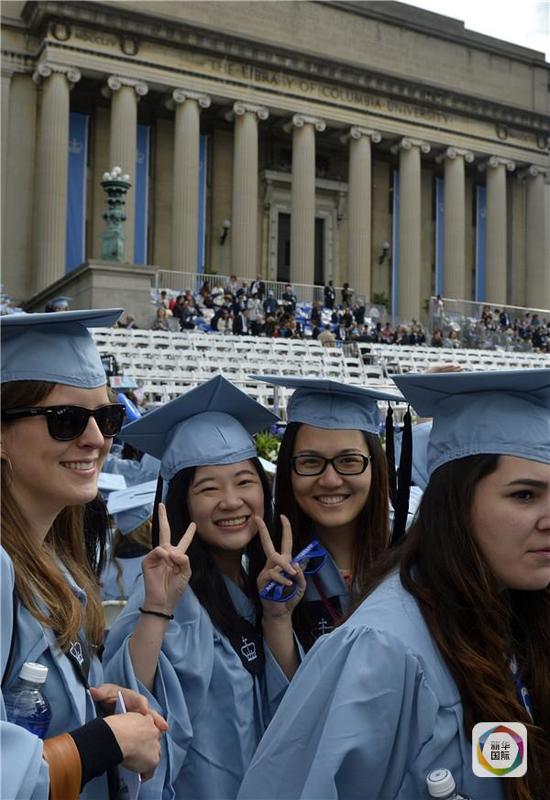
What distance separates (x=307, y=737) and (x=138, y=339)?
18.5m

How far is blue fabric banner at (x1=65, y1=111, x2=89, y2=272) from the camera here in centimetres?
3300

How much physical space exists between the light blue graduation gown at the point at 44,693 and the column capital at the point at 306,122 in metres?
35.5

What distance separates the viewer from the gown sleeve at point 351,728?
1880 millimetres

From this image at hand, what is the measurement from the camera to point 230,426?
353cm

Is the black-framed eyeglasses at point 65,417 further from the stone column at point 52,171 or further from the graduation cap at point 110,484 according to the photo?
the stone column at point 52,171

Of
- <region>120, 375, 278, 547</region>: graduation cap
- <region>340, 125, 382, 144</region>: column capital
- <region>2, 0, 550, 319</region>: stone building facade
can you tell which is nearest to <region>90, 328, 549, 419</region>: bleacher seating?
<region>2, 0, 550, 319</region>: stone building facade

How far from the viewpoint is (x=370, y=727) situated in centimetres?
189

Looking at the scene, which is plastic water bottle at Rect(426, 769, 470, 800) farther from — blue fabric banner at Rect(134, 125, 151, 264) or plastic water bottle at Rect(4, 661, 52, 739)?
blue fabric banner at Rect(134, 125, 151, 264)

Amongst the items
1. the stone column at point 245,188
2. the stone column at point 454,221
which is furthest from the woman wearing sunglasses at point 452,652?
the stone column at point 454,221

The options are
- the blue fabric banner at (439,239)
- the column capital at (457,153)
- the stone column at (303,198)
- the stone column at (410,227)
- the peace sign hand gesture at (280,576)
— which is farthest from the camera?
the blue fabric banner at (439,239)

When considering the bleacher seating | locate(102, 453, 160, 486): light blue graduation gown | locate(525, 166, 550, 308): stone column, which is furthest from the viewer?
locate(525, 166, 550, 308): stone column

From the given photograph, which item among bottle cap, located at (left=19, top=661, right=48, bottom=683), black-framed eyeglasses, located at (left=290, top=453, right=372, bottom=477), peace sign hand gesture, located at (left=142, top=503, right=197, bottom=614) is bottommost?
bottle cap, located at (left=19, top=661, right=48, bottom=683)

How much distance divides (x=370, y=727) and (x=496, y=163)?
139 ft

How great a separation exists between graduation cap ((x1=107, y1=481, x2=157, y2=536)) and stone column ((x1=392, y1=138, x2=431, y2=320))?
3346 centimetres
